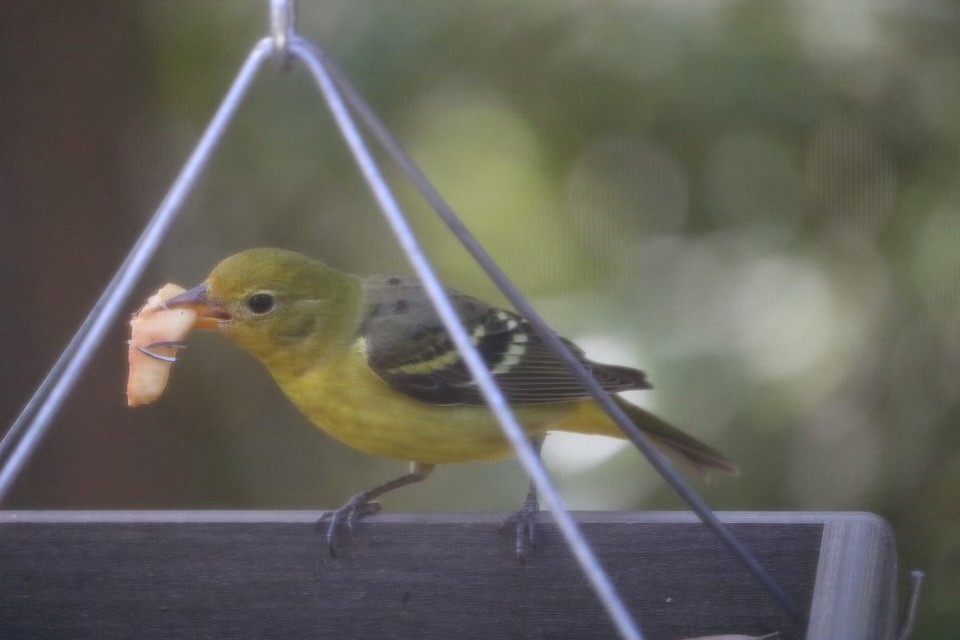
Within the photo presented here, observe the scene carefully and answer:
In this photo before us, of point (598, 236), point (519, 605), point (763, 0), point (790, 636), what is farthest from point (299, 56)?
point (598, 236)

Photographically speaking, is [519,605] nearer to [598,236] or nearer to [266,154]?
[598,236]

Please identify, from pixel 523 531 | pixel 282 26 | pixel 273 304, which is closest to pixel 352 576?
pixel 523 531

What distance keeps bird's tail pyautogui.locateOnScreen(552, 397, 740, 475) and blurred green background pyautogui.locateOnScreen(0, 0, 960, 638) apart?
0.67 m

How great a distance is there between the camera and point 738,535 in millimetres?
2006

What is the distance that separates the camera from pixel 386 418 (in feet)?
8.80

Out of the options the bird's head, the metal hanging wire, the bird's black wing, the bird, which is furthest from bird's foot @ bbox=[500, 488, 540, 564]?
the bird's head

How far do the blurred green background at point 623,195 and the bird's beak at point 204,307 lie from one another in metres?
1.23

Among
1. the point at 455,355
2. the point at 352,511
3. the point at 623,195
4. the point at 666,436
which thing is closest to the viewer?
the point at 352,511

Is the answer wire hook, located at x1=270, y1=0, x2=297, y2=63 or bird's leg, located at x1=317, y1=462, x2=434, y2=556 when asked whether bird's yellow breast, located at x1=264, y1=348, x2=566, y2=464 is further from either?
wire hook, located at x1=270, y1=0, x2=297, y2=63

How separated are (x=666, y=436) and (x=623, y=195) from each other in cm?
129

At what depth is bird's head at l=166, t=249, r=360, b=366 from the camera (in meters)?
2.67

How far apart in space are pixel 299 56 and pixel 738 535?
1.06 metres

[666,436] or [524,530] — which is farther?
[666,436]

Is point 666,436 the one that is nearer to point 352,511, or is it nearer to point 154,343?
point 352,511
